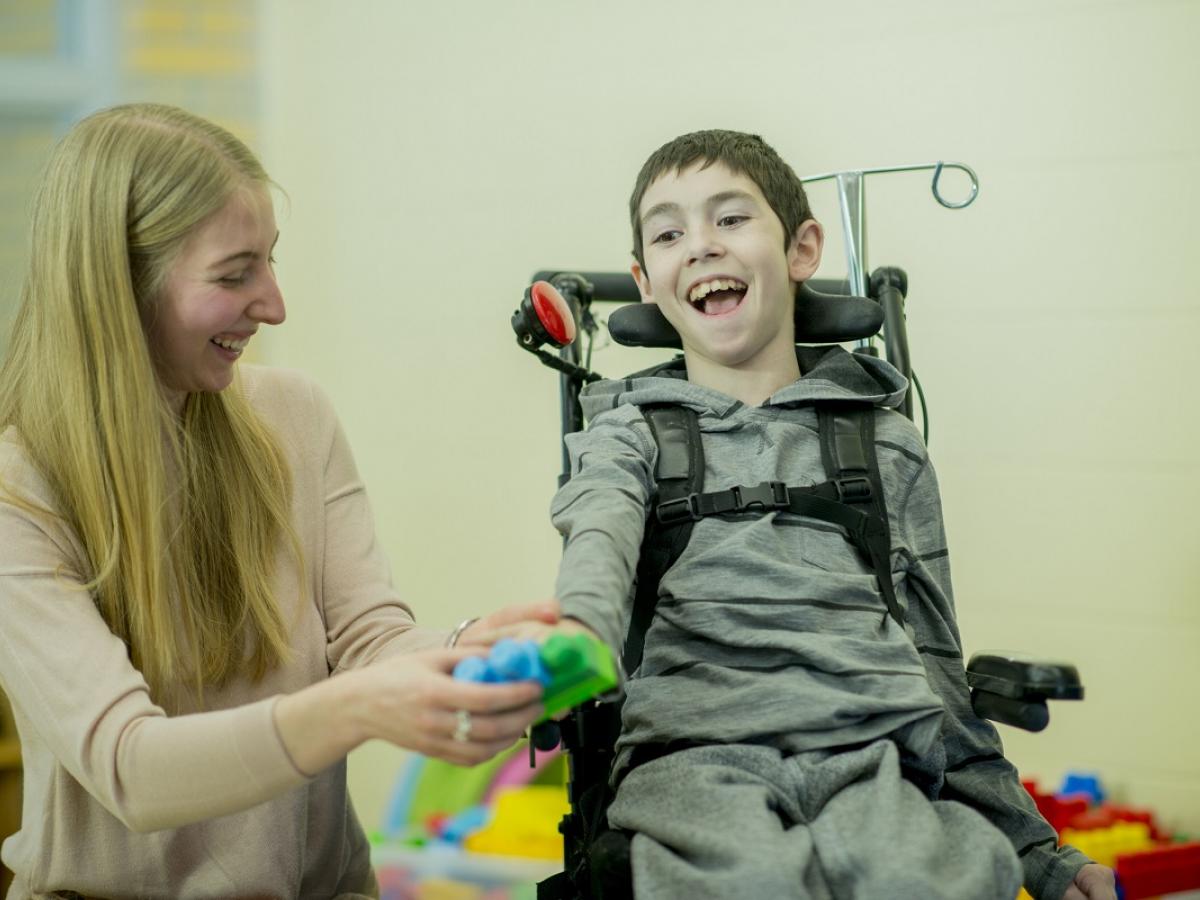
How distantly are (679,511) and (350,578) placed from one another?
42 centimetres

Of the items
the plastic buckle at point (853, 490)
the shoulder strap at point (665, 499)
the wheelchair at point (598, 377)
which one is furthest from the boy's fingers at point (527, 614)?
the plastic buckle at point (853, 490)

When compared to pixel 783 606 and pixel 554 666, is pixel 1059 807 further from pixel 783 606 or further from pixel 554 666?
pixel 554 666

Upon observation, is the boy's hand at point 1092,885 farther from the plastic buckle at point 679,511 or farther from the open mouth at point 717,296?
the open mouth at point 717,296

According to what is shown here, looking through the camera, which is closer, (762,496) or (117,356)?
(117,356)

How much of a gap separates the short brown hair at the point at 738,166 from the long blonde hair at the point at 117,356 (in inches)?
20.4

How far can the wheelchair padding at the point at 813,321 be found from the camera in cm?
169

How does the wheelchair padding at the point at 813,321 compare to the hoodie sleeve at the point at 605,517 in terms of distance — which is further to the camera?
the wheelchair padding at the point at 813,321

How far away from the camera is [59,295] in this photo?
132 cm

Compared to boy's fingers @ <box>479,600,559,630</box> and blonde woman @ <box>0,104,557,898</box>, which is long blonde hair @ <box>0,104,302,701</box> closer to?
blonde woman @ <box>0,104,557,898</box>

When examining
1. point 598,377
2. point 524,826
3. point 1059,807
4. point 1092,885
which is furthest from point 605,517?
point 1059,807

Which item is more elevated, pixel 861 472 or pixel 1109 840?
pixel 861 472

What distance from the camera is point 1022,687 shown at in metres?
1.32

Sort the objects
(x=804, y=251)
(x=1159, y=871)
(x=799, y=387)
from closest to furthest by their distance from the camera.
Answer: (x=799, y=387) → (x=804, y=251) → (x=1159, y=871)

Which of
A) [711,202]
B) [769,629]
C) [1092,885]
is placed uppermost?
[711,202]
